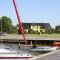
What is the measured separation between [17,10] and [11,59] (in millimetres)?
6994

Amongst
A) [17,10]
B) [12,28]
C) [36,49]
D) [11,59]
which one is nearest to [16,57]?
[11,59]

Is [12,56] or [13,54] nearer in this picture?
[12,56]

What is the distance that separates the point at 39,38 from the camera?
285ft

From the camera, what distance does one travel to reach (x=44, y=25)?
171875mm

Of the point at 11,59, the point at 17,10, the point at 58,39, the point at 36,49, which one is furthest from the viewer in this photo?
the point at 58,39

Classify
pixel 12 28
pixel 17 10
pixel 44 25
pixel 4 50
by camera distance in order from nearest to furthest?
pixel 17 10, pixel 4 50, pixel 12 28, pixel 44 25

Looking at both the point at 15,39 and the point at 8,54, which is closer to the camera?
the point at 8,54

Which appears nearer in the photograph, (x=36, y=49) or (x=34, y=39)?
(x=36, y=49)

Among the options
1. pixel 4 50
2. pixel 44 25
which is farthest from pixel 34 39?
pixel 44 25

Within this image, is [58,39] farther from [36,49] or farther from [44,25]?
[44,25]

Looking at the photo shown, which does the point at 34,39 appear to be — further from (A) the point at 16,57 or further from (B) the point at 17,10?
(B) the point at 17,10

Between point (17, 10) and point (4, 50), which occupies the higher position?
point (17, 10)

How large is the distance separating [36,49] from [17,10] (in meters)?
23.5

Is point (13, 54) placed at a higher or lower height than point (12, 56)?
higher
